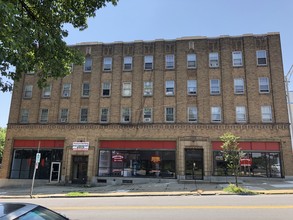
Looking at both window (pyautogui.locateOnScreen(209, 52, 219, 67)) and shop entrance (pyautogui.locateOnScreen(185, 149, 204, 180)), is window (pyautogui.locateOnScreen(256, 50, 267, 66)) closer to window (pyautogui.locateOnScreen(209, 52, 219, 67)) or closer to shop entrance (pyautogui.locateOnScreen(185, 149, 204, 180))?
window (pyautogui.locateOnScreen(209, 52, 219, 67))

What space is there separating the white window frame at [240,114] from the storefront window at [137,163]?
7086 millimetres

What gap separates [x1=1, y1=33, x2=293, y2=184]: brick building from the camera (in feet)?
87.7

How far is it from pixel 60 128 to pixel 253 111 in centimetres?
1951

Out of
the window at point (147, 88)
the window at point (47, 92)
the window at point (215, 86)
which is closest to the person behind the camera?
the window at point (215, 86)

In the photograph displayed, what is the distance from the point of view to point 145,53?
101ft

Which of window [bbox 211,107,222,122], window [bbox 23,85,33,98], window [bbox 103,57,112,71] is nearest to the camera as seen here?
window [bbox 211,107,222,122]

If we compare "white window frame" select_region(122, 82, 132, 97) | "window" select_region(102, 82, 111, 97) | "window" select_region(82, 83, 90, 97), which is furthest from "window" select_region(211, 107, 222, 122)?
"window" select_region(82, 83, 90, 97)

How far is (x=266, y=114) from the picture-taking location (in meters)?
27.0

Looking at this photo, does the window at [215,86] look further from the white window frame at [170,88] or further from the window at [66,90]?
the window at [66,90]

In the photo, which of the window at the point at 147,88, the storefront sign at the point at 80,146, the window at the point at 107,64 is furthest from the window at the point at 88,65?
the storefront sign at the point at 80,146

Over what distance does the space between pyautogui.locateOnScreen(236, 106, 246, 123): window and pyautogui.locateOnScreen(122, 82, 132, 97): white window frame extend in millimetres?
10982

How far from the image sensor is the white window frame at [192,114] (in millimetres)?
27984

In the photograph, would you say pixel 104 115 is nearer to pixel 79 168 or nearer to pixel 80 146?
pixel 80 146

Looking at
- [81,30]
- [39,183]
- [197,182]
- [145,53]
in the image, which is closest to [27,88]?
[39,183]
